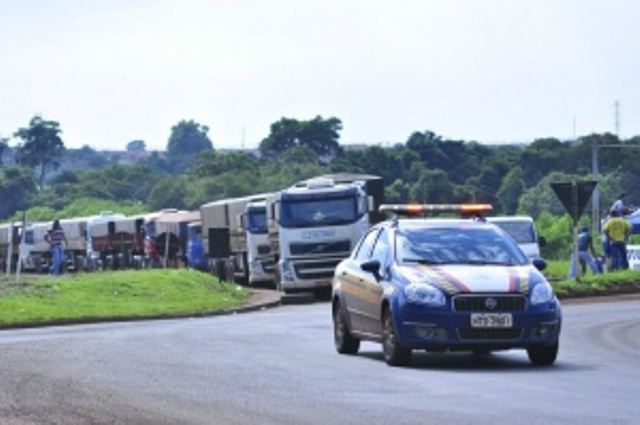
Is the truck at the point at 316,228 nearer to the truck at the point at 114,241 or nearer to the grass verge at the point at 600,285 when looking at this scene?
the grass verge at the point at 600,285

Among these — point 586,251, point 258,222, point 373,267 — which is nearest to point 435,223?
point 373,267

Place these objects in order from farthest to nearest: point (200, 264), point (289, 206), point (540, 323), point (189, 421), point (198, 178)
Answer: point (198, 178), point (200, 264), point (289, 206), point (540, 323), point (189, 421)

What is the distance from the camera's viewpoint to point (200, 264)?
228 ft

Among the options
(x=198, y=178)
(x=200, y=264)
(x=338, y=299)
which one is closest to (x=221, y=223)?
(x=200, y=264)

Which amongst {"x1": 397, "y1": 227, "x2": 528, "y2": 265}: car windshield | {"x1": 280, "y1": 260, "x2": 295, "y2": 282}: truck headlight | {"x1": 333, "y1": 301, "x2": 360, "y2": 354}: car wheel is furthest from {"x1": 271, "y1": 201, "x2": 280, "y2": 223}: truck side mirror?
{"x1": 397, "y1": 227, "x2": 528, "y2": 265}: car windshield

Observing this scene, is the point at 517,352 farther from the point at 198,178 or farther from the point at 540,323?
the point at 198,178

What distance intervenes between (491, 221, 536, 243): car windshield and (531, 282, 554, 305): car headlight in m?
31.0

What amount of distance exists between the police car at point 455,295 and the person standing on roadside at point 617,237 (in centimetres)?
2367

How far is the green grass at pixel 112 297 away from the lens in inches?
1503

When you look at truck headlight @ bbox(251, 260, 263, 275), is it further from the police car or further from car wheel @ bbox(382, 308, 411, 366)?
car wheel @ bbox(382, 308, 411, 366)

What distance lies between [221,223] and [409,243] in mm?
49938

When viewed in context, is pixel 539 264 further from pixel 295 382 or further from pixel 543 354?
pixel 295 382

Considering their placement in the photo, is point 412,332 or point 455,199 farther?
point 455,199

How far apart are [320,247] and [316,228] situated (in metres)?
0.49
